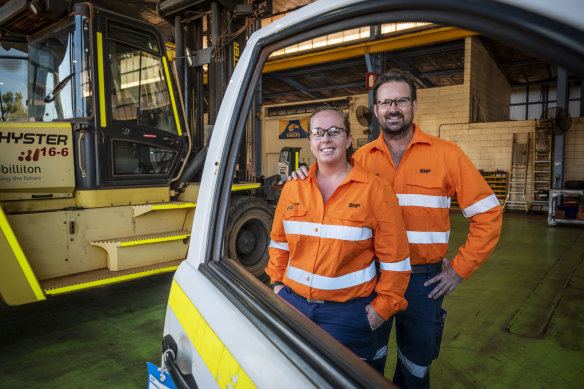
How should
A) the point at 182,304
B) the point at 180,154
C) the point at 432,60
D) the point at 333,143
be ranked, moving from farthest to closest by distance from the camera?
the point at 432,60 < the point at 180,154 < the point at 333,143 < the point at 182,304

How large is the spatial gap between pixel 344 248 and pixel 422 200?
1.75ft

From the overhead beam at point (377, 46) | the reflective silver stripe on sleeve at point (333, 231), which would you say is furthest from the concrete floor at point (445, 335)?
the overhead beam at point (377, 46)

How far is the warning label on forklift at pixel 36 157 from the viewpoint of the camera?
3129 mm

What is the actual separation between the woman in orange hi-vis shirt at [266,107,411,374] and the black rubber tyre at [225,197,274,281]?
9.64ft

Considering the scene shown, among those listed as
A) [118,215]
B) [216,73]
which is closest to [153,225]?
[118,215]

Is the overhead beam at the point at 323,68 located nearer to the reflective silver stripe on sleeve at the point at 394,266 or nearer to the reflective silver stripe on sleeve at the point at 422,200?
the reflective silver stripe on sleeve at the point at 422,200

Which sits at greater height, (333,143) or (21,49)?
(21,49)

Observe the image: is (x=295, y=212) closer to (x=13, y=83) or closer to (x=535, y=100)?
(x=13, y=83)

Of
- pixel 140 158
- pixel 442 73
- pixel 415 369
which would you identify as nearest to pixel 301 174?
pixel 415 369

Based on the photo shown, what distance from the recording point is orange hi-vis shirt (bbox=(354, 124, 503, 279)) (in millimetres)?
1737

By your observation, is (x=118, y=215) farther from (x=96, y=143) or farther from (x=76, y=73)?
(x=76, y=73)

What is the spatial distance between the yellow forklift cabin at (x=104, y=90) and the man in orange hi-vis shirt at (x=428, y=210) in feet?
9.61

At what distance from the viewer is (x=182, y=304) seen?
1.24m

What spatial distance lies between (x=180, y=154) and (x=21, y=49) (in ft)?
6.17
